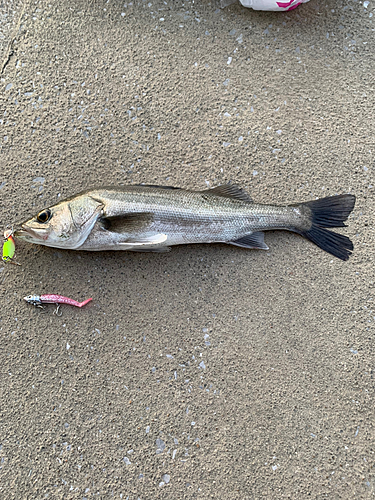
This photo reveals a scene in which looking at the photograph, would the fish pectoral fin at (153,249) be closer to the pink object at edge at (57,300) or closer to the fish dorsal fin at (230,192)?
the fish dorsal fin at (230,192)

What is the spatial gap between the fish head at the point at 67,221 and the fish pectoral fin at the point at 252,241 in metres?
0.98

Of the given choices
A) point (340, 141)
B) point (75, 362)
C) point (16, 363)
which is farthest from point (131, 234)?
point (340, 141)

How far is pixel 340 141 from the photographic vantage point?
265 cm

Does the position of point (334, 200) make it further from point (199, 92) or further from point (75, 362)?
point (75, 362)

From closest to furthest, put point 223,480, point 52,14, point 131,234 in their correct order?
1. point 131,234
2. point 223,480
3. point 52,14

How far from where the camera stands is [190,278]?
2502 mm

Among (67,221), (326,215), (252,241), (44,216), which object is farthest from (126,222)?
(326,215)

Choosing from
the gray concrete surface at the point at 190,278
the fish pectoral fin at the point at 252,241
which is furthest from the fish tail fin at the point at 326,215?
the fish pectoral fin at the point at 252,241

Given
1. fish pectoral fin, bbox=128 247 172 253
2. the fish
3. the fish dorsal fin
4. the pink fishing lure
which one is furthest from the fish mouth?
the fish dorsal fin

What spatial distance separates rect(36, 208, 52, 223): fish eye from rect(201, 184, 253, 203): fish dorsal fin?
3.53 feet

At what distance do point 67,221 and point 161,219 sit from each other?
0.61 m

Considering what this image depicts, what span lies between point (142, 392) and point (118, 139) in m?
1.93

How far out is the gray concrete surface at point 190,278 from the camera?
2400 millimetres

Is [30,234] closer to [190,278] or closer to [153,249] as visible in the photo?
[153,249]
